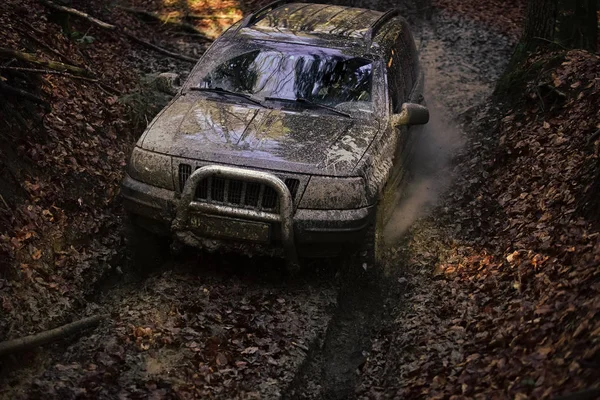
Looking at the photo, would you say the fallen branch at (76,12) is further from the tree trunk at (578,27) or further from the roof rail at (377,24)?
the tree trunk at (578,27)

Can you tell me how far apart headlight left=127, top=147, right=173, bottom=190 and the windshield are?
1306 mm

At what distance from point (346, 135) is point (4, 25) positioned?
4582 mm

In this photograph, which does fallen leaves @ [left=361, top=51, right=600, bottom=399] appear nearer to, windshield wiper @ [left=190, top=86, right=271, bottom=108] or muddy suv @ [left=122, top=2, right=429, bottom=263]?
muddy suv @ [left=122, top=2, right=429, bottom=263]

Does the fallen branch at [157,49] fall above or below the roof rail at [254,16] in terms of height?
below

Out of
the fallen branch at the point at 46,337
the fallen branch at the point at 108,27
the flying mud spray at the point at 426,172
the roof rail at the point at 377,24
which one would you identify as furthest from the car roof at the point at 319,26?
the fallen branch at the point at 46,337

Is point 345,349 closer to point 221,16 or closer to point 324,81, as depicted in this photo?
point 324,81

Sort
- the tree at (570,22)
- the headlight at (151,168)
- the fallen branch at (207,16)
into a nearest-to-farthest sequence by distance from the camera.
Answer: the headlight at (151,168) < the tree at (570,22) < the fallen branch at (207,16)

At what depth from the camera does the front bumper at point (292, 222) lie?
5551 millimetres

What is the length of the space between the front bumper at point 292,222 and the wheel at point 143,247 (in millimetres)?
243

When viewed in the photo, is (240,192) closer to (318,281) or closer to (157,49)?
(318,281)

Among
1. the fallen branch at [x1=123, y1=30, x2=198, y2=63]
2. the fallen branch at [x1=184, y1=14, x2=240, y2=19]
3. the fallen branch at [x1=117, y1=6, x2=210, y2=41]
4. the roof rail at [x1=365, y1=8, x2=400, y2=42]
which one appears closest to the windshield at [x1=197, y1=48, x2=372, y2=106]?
the roof rail at [x1=365, y1=8, x2=400, y2=42]

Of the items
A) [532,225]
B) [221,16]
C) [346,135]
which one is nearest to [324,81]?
[346,135]

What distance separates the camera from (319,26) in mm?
7508

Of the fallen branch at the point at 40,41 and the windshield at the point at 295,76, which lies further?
the fallen branch at the point at 40,41
